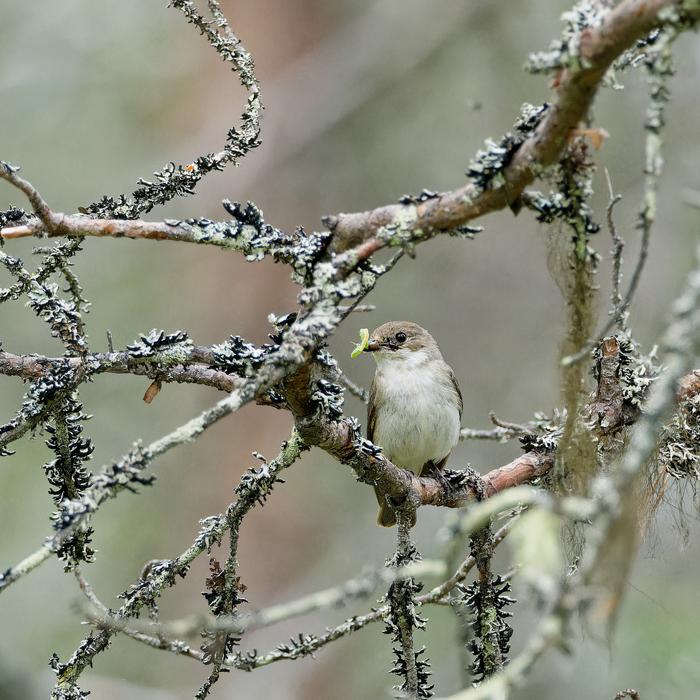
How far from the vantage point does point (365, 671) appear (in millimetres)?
6738

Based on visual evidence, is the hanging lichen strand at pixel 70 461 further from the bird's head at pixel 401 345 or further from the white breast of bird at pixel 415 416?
the bird's head at pixel 401 345

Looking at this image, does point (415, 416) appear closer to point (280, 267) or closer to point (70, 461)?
point (280, 267)

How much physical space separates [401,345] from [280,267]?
2.27 m

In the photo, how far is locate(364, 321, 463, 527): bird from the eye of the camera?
508 cm

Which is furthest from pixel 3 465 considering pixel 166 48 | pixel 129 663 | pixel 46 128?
pixel 166 48

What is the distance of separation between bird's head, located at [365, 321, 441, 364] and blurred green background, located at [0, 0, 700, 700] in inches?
65.1

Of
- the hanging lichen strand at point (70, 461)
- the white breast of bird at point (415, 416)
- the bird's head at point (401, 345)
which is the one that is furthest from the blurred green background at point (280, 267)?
the hanging lichen strand at point (70, 461)

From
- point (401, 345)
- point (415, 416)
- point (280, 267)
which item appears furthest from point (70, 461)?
point (280, 267)

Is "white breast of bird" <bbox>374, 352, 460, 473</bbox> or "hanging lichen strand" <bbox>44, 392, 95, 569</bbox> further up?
"white breast of bird" <bbox>374, 352, 460, 473</bbox>

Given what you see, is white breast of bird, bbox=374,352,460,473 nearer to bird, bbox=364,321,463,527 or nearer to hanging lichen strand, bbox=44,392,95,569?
bird, bbox=364,321,463,527

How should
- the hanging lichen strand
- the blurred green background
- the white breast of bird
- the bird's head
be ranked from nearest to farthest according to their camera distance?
the hanging lichen strand
the white breast of bird
the bird's head
the blurred green background

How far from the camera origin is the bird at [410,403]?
5.08m

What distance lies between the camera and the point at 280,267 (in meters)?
7.46

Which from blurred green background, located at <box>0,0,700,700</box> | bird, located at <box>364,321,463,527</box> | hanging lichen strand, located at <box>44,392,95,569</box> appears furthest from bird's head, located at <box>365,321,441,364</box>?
hanging lichen strand, located at <box>44,392,95,569</box>
